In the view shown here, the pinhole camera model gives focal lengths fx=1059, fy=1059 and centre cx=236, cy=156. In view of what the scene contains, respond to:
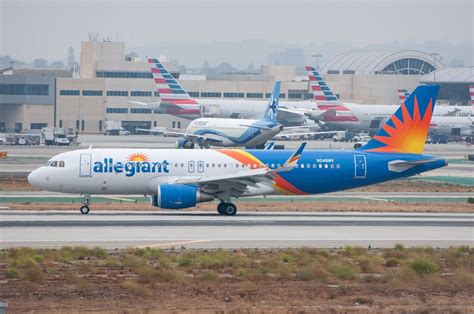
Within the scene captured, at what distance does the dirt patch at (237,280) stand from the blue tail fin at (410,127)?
54.3 feet

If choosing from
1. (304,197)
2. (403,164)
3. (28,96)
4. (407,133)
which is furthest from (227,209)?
(28,96)

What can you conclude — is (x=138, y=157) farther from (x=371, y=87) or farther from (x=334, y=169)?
(x=371, y=87)

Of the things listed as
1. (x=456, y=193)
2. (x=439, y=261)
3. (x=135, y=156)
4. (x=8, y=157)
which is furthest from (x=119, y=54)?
(x=439, y=261)

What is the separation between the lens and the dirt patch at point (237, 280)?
2809cm

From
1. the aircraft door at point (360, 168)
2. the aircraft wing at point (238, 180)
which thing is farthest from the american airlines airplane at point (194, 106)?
the aircraft wing at point (238, 180)

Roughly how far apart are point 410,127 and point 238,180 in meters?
9.98

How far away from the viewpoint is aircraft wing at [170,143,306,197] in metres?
49.5

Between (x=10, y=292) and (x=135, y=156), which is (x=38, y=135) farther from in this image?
(x=10, y=292)

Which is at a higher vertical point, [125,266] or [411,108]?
[411,108]

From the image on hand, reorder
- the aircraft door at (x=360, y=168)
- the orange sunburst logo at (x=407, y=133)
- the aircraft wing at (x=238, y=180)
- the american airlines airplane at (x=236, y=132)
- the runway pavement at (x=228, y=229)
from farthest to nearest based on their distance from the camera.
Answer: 1. the american airlines airplane at (x=236, y=132)
2. the orange sunburst logo at (x=407, y=133)
3. the aircraft door at (x=360, y=168)
4. the aircraft wing at (x=238, y=180)
5. the runway pavement at (x=228, y=229)

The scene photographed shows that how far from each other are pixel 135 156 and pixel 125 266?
59.1 ft

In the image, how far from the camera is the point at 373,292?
30.6 m

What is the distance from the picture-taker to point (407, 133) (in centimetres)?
5403

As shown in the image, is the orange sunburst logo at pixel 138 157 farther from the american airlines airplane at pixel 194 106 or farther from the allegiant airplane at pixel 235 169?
the american airlines airplane at pixel 194 106
